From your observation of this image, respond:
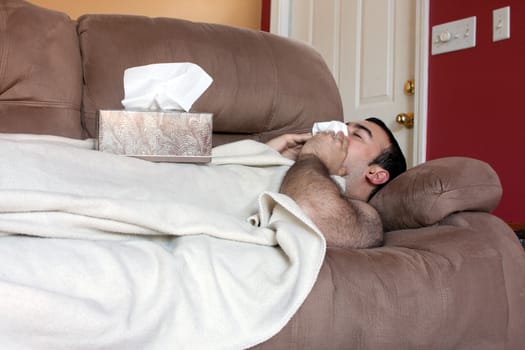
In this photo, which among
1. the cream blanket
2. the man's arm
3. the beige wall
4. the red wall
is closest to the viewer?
the cream blanket

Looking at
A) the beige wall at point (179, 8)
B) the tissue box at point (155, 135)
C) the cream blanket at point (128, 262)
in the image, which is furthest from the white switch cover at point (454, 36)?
the beige wall at point (179, 8)

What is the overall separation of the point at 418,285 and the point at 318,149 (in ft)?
1.68

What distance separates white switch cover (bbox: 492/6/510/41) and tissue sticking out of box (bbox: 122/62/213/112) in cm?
112

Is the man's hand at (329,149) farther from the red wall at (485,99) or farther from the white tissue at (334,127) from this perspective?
the red wall at (485,99)

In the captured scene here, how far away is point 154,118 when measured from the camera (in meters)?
1.26

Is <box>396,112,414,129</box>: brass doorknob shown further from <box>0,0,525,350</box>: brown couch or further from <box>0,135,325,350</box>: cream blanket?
<box>0,135,325,350</box>: cream blanket

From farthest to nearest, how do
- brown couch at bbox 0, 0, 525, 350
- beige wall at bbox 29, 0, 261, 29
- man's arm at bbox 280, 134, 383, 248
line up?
beige wall at bbox 29, 0, 261, 29 < man's arm at bbox 280, 134, 383, 248 < brown couch at bbox 0, 0, 525, 350

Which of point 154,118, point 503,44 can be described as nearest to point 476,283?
point 154,118

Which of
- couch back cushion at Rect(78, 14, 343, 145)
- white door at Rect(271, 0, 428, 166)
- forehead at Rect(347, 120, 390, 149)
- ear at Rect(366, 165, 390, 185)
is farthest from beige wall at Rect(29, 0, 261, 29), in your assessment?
ear at Rect(366, 165, 390, 185)

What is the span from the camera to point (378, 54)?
262cm

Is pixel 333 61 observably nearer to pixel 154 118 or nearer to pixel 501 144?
pixel 501 144

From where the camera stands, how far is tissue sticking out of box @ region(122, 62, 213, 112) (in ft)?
4.39

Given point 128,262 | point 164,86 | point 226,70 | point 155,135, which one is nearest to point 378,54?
point 226,70

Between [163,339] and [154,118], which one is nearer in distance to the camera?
[163,339]
